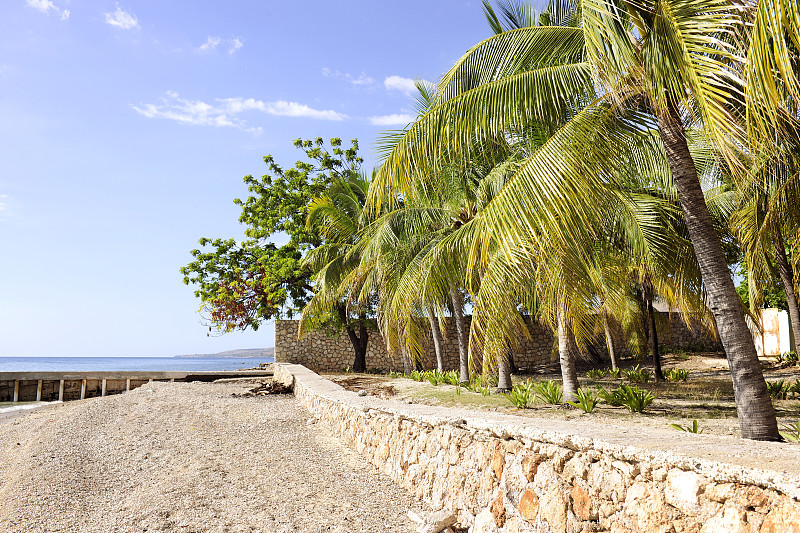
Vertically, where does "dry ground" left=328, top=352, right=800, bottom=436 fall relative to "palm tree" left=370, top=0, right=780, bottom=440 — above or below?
below

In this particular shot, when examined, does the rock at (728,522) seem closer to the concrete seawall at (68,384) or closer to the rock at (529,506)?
the rock at (529,506)

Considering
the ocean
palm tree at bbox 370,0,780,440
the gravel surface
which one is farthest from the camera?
the ocean

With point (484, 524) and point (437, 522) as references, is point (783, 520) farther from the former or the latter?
point (437, 522)

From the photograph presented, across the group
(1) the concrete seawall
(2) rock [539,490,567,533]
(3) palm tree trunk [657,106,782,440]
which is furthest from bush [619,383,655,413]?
(1) the concrete seawall

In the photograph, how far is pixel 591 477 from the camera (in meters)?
2.60

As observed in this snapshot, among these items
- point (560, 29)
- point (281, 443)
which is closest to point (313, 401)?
point (281, 443)

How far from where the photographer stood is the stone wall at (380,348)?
20.4 meters

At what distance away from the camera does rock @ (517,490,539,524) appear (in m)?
3.00

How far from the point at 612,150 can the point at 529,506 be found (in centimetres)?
334

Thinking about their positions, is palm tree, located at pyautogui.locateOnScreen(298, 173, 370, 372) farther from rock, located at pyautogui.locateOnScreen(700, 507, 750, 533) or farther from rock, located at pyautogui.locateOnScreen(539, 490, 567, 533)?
rock, located at pyautogui.locateOnScreen(700, 507, 750, 533)

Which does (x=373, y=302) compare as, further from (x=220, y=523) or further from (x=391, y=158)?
(x=220, y=523)

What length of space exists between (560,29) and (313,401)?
6554 mm

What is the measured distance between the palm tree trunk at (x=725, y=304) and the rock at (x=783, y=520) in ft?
10.3

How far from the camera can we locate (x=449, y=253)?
362 inches
